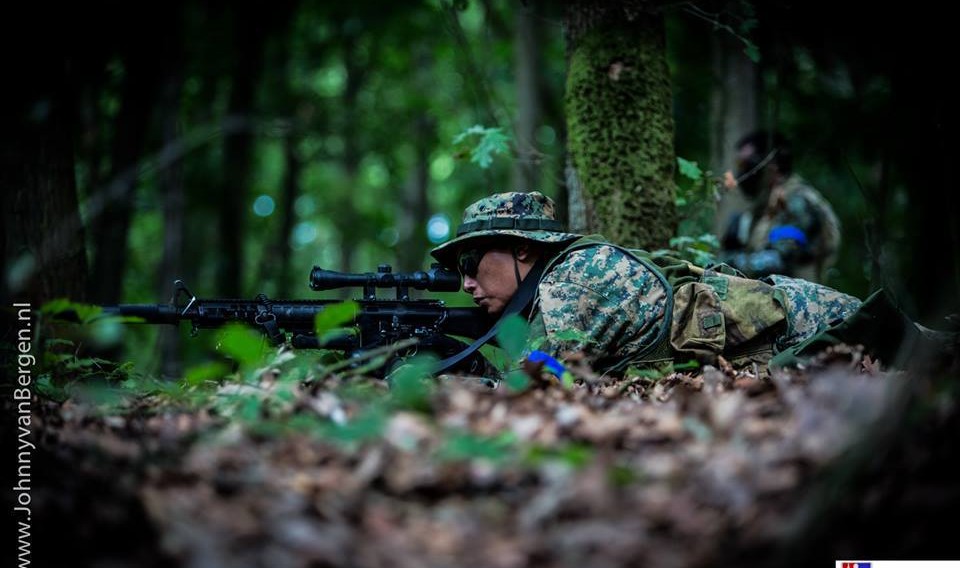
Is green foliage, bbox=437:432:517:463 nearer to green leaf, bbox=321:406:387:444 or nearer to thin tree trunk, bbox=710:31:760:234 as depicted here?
green leaf, bbox=321:406:387:444

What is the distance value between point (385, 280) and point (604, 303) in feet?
4.51

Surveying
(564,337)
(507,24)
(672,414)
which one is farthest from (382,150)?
(672,414)

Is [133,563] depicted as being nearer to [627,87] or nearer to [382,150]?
[627,87]

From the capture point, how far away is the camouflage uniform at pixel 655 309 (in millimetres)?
4219

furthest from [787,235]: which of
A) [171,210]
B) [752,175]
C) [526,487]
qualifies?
[171,210]

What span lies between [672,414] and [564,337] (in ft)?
4.95

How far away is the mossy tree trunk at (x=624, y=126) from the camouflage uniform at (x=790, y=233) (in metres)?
2.43

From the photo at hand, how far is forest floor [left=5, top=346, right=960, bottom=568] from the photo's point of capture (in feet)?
5.62

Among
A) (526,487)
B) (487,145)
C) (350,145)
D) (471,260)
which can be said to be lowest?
(526,487)

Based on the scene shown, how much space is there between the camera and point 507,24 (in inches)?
592

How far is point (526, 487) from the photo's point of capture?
1.98m

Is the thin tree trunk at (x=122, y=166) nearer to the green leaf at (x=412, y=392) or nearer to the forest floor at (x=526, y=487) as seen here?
the forest floor at (x=526, y=487)

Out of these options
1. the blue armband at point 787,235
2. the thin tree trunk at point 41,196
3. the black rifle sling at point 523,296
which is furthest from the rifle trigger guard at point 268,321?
the blue armband at point 787,235

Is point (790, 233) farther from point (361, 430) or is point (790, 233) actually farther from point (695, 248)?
point (361, 430)
